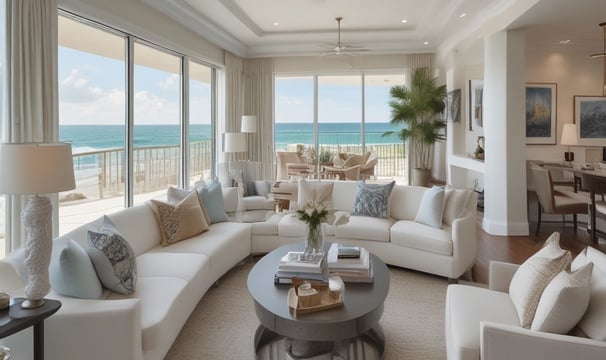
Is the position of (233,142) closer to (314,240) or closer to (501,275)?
(314,240)

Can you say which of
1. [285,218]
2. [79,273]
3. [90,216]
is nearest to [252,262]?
[285,218]

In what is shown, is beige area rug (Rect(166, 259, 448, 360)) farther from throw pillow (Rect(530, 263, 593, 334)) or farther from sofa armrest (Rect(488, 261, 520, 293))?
throw pillow (Rect(530, 263, 593, 334))

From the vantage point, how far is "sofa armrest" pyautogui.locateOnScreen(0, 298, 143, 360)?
1979 millimetres

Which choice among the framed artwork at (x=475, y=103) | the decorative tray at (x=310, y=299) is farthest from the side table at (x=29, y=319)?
the framed artwork at (x=475, y=103)

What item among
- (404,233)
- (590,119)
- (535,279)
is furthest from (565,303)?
(590,119)

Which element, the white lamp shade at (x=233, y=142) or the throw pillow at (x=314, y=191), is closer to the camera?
the throw pillow at (x=314, y=191)

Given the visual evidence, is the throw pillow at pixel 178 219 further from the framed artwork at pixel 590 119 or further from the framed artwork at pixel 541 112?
the framed artwork at pixel 590 119

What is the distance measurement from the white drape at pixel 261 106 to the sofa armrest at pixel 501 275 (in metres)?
6.84

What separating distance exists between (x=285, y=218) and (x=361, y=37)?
16.4 ft

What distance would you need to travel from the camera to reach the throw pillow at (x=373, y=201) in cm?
455

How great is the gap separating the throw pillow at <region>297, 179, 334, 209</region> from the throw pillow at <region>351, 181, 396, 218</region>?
409 millimetres

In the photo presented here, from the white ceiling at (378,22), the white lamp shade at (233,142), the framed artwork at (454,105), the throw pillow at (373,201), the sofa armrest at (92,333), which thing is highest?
the white ceiling at (378,22)

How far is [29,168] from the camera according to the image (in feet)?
6.38

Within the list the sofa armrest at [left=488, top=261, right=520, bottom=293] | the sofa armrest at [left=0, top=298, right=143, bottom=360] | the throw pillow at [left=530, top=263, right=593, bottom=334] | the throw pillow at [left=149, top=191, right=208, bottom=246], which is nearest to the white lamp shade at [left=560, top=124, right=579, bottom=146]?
the sofa armrest at [left=488, top=261, right=520, bottom=293]
